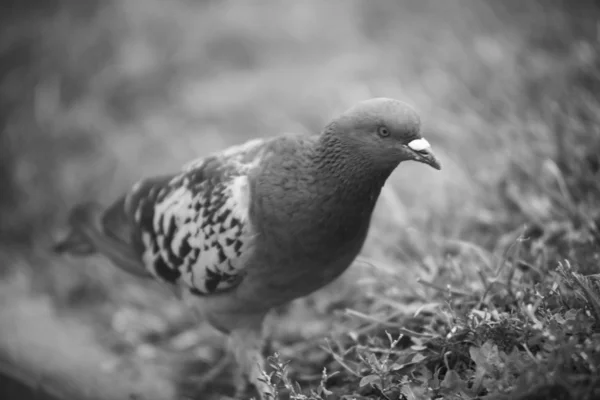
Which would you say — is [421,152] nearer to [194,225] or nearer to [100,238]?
[194,225]

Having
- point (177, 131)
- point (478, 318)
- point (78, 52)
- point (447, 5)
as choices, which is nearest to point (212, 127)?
point (177, 131)

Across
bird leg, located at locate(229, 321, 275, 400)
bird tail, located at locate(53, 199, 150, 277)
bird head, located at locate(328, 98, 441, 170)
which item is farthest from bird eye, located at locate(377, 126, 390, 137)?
bird tail, located at locate(53, 199, 150, 277)

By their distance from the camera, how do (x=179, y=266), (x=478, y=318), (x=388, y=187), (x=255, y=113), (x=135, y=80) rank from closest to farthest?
(x=478, y=318)
(x=179, y=266)
(x=388, y=187)
(x=255, y=113)
(x=135, y=80)

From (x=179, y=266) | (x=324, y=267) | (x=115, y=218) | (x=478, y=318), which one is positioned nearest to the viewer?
(x=478, y=318)

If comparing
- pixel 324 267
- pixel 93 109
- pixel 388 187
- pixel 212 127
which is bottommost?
pixel 324 267

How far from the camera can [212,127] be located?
618 centimetres

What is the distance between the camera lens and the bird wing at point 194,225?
2986 mm

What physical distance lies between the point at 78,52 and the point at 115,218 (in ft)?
13.9

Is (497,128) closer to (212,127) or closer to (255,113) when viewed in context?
(255,113)

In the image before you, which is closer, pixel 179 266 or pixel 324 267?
pixel 324 267

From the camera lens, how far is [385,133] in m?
2.65

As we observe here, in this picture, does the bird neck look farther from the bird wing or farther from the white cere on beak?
the bird wing

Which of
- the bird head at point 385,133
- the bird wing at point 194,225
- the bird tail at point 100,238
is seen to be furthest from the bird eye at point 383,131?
the bird tail at point 100,238

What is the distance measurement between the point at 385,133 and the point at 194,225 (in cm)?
121
